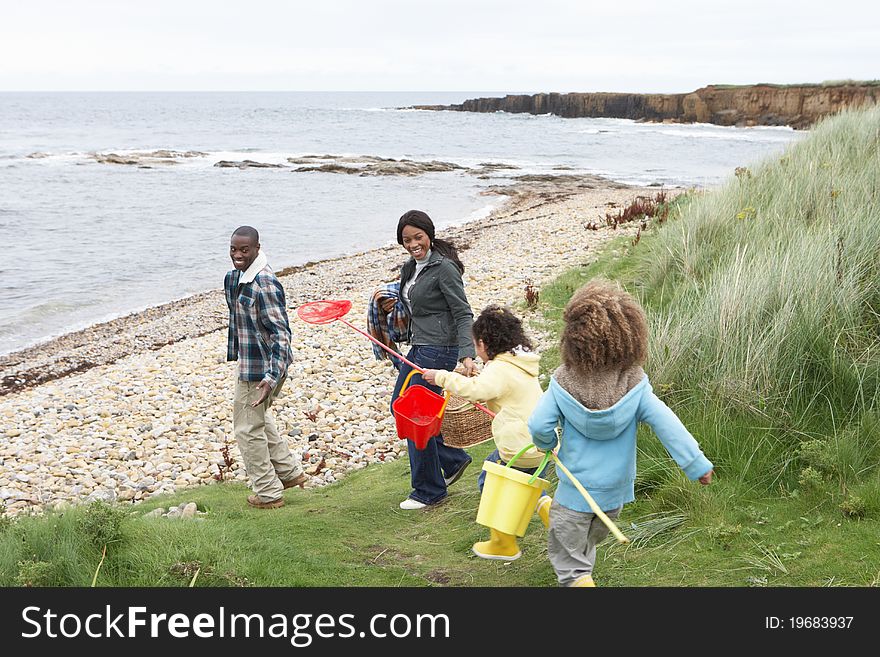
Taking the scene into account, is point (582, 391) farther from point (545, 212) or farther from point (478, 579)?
point (545, 212)

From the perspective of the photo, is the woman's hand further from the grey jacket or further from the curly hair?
the curly hair

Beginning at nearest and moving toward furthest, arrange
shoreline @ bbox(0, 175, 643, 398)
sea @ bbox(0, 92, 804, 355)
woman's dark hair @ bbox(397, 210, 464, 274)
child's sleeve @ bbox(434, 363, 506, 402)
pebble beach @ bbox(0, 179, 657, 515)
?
child's sleeve @ bbox(434, 363, 506, 402)
woman's dark hair @ bbox(397, 210, 464, 274)
pebble beach @ bbox(0, 179, 657, 515)
shoreline @ bbox(0, 175, 643, 398)
sea @ bbox(0, 92, 804, 355)

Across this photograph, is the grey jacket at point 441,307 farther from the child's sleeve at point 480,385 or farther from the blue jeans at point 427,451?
the child's sleeve at point 480,385

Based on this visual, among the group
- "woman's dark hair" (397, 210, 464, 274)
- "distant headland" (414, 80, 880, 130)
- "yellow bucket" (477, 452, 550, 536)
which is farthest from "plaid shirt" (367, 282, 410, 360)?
"distant headland" (414, 80, 880, 130)

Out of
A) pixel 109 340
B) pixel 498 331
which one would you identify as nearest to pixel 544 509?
pixel 498 331

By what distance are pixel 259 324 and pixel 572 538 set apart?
2758 millimetres

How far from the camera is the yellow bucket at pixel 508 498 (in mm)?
3781

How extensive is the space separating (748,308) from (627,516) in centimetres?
211

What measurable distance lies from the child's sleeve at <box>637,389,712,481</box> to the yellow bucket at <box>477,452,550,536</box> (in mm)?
627

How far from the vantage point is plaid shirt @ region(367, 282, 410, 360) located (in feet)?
18.0

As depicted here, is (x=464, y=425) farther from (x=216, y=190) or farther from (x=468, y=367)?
(x=216, y=190)


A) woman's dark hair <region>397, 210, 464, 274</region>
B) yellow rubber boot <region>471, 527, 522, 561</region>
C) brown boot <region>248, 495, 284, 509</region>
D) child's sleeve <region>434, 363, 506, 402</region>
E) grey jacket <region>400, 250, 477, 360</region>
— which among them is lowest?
brown boot <region>248, 495, 284, 509</region>

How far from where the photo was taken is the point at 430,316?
521 cm

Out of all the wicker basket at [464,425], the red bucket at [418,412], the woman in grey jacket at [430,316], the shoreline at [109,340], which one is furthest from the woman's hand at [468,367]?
the shoreline at [109,340]
